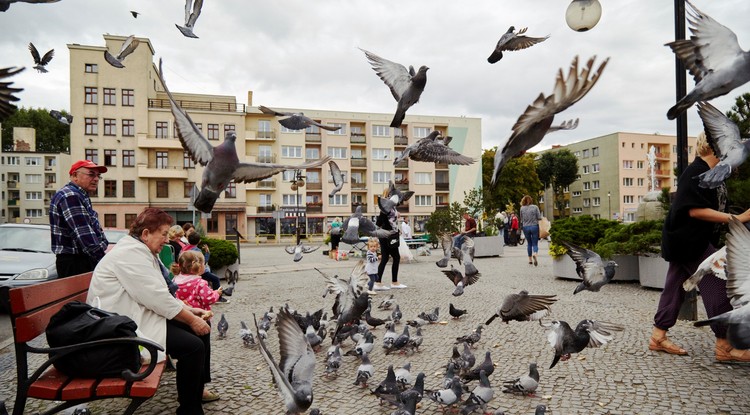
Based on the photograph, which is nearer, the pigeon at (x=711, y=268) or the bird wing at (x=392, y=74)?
the bird wing at (x=392, y=74)

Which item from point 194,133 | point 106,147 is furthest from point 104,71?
point 194,133

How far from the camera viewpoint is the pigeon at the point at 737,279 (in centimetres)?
219

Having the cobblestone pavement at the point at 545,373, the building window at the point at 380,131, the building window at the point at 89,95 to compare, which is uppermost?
the building window at the point at 89,95

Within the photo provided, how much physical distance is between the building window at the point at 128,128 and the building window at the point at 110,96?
74.4 inches

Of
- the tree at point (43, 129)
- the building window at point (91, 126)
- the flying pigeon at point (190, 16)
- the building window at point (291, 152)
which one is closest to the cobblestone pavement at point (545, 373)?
the flying pigeon at point (190, 16)

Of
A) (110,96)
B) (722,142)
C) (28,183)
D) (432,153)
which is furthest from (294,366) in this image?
(28,183)

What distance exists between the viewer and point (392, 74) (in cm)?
329

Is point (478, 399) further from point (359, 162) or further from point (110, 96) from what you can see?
point (359, 162)

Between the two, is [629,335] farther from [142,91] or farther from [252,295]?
[142,91]

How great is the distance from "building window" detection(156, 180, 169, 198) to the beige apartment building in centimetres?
9

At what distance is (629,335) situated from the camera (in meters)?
5.39

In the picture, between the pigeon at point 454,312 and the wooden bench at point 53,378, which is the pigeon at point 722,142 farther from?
the pigeon at point 454,312

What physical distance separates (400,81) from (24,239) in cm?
858

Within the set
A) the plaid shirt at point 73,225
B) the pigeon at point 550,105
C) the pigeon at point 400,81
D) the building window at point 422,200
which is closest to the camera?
the pigeon at point 550,105
